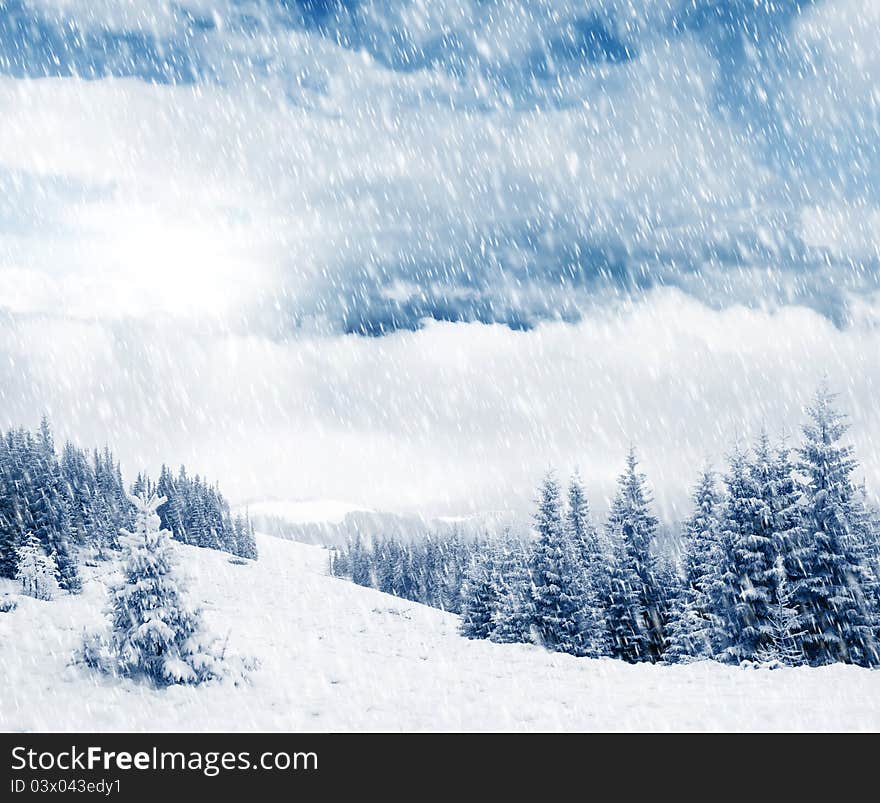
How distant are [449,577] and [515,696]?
11077 centimetres

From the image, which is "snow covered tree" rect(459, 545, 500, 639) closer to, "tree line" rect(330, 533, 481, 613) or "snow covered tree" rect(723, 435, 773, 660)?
"snow covered tree" rect(723, 435, 773, 660)

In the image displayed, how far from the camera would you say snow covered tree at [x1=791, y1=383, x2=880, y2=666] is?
22.1m

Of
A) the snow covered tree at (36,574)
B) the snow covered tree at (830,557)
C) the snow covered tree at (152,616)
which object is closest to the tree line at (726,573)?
the snow covered tree at (830,557)

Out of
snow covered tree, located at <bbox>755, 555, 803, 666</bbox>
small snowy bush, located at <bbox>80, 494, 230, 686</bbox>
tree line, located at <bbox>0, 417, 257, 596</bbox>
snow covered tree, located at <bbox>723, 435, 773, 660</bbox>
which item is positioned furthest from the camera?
tree line, located at <bbox>0, 417, 257, 596</bbox>

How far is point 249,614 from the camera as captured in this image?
104 ft

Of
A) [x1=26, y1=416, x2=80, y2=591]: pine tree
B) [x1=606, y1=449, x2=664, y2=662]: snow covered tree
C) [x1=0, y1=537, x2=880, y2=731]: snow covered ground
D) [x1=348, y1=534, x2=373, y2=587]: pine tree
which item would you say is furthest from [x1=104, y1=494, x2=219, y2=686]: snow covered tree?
[x1=348, y1=534, x2=373, y2=587]: pine tree

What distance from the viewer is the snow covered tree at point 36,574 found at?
41.3 meters

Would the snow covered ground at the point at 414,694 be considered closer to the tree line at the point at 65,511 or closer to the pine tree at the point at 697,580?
the tree line at the point at 65,511

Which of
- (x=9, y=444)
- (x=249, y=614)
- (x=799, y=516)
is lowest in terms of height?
(x=249, y=614)

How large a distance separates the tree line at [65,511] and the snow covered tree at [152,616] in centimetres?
53

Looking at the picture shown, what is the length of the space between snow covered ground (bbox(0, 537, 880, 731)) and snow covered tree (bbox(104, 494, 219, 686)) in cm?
45

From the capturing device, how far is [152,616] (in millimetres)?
12539
